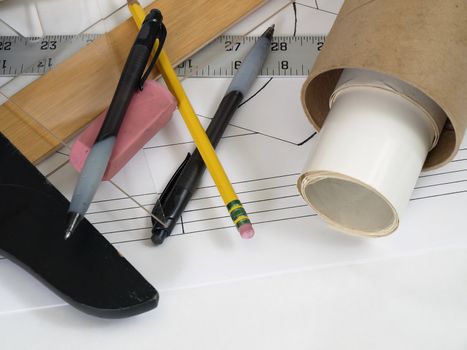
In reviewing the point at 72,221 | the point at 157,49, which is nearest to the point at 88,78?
the point at 157,49

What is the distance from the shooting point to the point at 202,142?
61 centimetres

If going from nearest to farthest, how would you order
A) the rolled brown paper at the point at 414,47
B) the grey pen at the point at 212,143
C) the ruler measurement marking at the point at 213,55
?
the rolled brown paper at the point at 414,47, the grey pen at the point at 212,143, the ruler measurement marking at the point at 213,55

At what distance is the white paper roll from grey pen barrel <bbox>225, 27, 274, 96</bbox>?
0.14 m

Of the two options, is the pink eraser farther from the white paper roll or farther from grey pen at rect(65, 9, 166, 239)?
the white paper roll

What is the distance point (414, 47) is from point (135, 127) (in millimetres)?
273

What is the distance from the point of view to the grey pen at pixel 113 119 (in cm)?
56

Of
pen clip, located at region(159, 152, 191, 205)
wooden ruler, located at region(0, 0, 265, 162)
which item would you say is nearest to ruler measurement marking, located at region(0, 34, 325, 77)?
wooden ruler, located at region(0, 0, 265, 162)

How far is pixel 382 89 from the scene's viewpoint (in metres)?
0.52

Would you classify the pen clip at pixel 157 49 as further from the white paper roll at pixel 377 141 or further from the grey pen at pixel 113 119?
the white paper roll at pixel 377 141

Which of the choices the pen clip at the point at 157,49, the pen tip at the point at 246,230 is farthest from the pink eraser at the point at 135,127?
the pen tip at the point at 246,230

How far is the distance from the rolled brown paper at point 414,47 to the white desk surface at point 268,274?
0.10 metres

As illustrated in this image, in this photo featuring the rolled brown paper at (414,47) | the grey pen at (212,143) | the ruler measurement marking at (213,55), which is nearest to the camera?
the rolled brown paper at (414,47)

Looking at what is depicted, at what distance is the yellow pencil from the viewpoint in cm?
57

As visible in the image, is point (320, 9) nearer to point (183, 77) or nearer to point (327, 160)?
point (183, 77)
